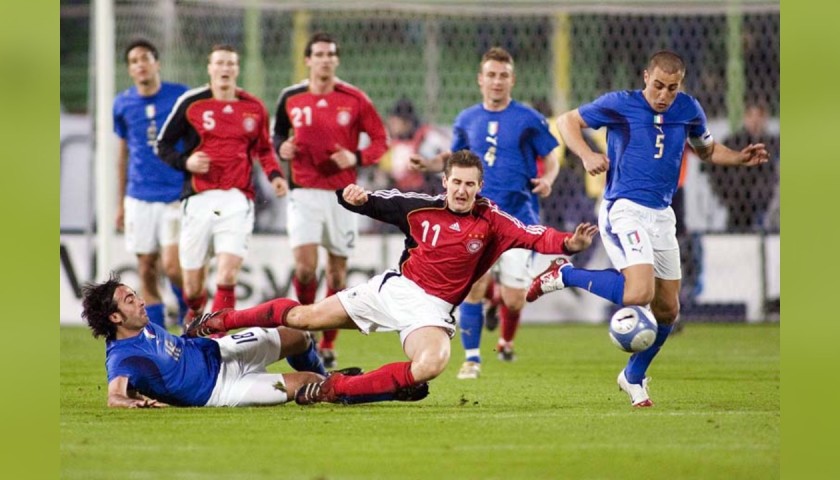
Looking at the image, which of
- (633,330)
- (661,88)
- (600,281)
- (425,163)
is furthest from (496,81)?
(633,330)

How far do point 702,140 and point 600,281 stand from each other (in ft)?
3.88

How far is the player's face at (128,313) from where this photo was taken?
7531 mm

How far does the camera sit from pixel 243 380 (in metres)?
7.91

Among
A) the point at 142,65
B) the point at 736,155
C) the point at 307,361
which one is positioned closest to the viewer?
the point at 736,155

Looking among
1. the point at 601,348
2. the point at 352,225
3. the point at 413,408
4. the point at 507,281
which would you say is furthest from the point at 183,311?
the point at 413,408

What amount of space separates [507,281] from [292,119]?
2225 millimetres

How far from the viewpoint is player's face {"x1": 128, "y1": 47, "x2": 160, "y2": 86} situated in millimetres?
11742

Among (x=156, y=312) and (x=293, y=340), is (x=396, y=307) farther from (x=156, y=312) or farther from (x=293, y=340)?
(x=156, y=312)

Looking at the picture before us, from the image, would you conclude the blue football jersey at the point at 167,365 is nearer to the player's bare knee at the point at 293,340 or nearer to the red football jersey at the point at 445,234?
the player's bare knee at the point at 293,340

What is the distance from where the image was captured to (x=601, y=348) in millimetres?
12820

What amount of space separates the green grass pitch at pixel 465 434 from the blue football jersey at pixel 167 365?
155 mm

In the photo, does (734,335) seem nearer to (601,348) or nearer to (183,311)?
(601,348)

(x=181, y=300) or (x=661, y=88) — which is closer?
(x=661, y=88)

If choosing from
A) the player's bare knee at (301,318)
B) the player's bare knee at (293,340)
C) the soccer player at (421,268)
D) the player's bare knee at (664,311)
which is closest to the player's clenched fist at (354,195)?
the soccer player at (421,268)
